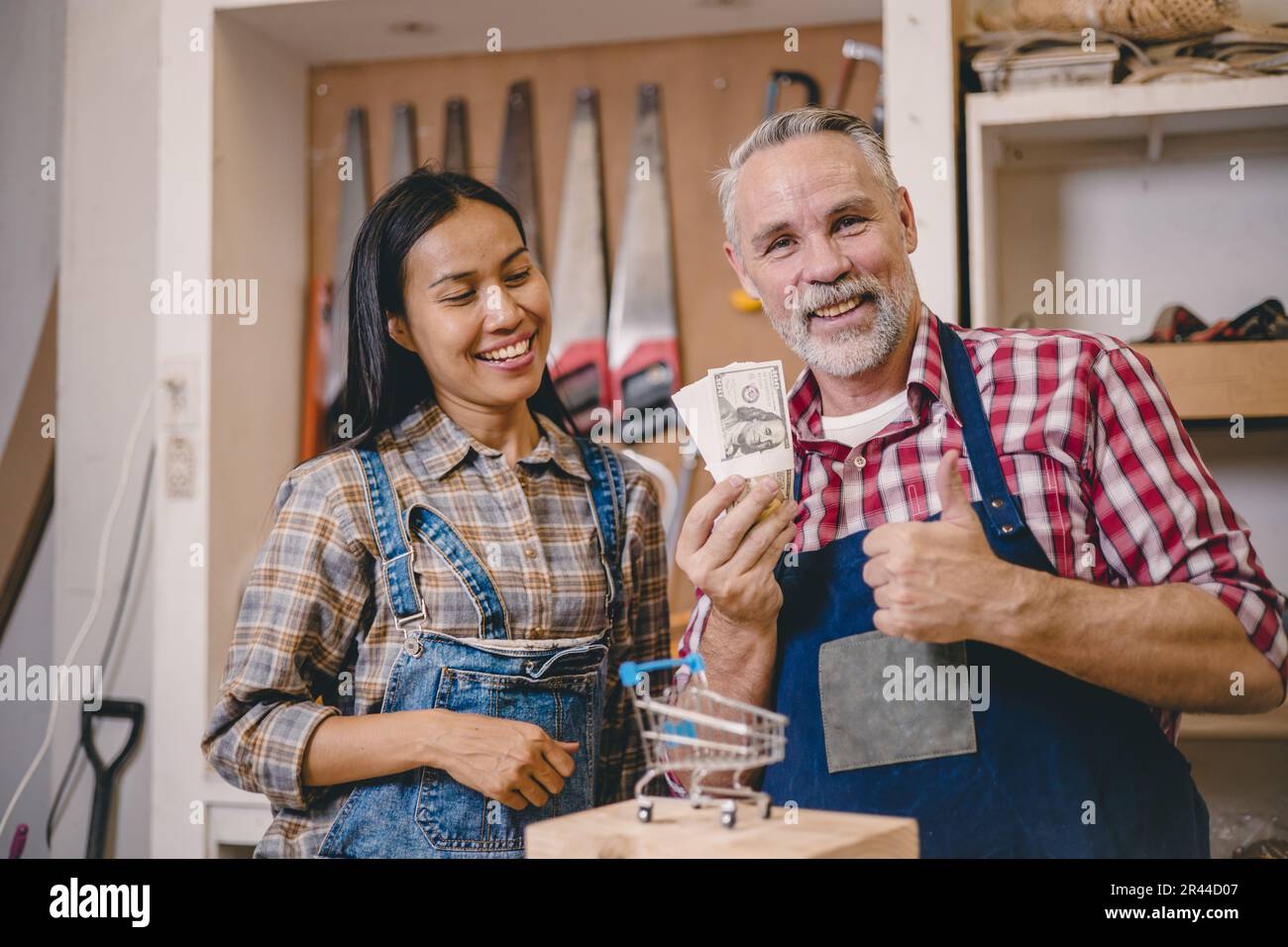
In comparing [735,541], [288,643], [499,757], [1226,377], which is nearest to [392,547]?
[288,643]

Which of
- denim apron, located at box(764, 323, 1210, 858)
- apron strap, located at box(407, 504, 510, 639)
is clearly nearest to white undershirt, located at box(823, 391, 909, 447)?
denim apron, located at box(764, 323, 1210, 858)

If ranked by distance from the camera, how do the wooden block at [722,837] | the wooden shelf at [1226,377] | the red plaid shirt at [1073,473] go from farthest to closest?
the wooden shelf at [1226,377] < the red plaid shirt at [1073,473] < the wooden block at [722,837]

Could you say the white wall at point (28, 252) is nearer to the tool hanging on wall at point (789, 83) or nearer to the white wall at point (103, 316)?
the white wall at point (103, 316)

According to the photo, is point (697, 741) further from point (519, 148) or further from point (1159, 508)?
point (519, 148)

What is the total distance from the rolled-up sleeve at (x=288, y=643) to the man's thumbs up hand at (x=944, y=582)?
0.67m

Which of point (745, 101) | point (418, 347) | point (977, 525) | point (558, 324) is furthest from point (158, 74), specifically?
point (977, 525)

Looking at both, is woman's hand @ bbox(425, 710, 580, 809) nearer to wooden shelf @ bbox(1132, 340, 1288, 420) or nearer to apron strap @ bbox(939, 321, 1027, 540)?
apron strap @ bbox(939, 321, 1027, 540)

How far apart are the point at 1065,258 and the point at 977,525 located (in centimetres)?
135

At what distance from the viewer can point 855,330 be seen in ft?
4.79

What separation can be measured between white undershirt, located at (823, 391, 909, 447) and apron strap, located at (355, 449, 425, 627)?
558 millimetres

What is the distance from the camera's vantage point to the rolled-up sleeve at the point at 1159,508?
49.9 inches

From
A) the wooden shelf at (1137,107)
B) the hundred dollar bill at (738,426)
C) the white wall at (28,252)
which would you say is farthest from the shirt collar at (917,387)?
the white wall at (28,252)

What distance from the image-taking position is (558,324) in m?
2.61

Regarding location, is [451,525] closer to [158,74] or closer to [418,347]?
[418,347]
